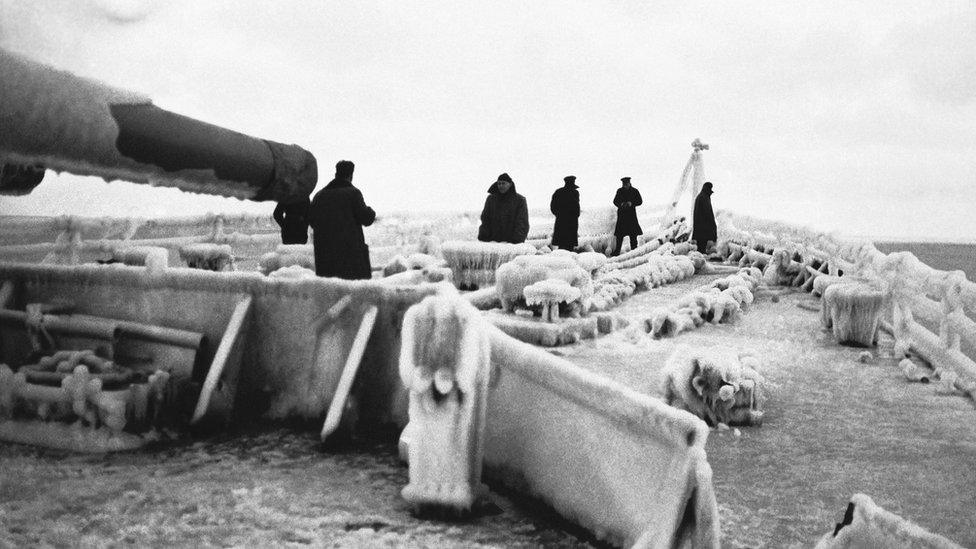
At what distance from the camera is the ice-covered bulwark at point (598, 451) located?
2744mm

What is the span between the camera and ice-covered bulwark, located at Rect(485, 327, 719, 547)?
9.00ft

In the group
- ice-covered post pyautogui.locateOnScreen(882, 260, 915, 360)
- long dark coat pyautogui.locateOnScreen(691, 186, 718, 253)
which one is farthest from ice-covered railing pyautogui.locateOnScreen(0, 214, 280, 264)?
long dark coat pyautogui.locateOnScreen(691, 186, 718, 253)

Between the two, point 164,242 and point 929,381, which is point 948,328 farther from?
point 164,242

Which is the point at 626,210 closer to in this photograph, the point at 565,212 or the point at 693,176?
the point at 565,212

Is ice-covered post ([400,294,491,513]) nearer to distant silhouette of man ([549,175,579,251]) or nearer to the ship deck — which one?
the ship deck

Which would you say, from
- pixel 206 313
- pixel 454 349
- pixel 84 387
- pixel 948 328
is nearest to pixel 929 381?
pixel 948 328

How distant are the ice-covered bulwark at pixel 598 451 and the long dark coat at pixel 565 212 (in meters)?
12.7

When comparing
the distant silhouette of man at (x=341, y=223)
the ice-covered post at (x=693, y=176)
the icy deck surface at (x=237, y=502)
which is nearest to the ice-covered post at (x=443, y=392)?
the icy deck surface at (x=237, y=502)

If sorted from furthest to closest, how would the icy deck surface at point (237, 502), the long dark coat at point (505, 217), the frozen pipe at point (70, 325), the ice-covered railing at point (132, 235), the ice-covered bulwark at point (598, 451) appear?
the long dark coat at point (505, 217) → the ice-covered railing at point (132, 235) → the frozen pipe at point (70, 325) → the icy deck surface at point (237, 502) → the ice-covered bulwark at point (598, 451)

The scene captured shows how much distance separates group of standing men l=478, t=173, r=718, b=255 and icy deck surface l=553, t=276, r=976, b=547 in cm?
334

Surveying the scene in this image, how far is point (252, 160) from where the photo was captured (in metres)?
1.48

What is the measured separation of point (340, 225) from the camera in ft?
25.0

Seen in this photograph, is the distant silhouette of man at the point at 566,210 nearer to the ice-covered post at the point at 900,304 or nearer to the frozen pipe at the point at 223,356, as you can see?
the ice-covered post at the point at 900,304

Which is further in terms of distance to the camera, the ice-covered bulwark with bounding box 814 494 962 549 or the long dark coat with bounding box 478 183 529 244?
the long dark coat with bounding box 478 183 529 244
